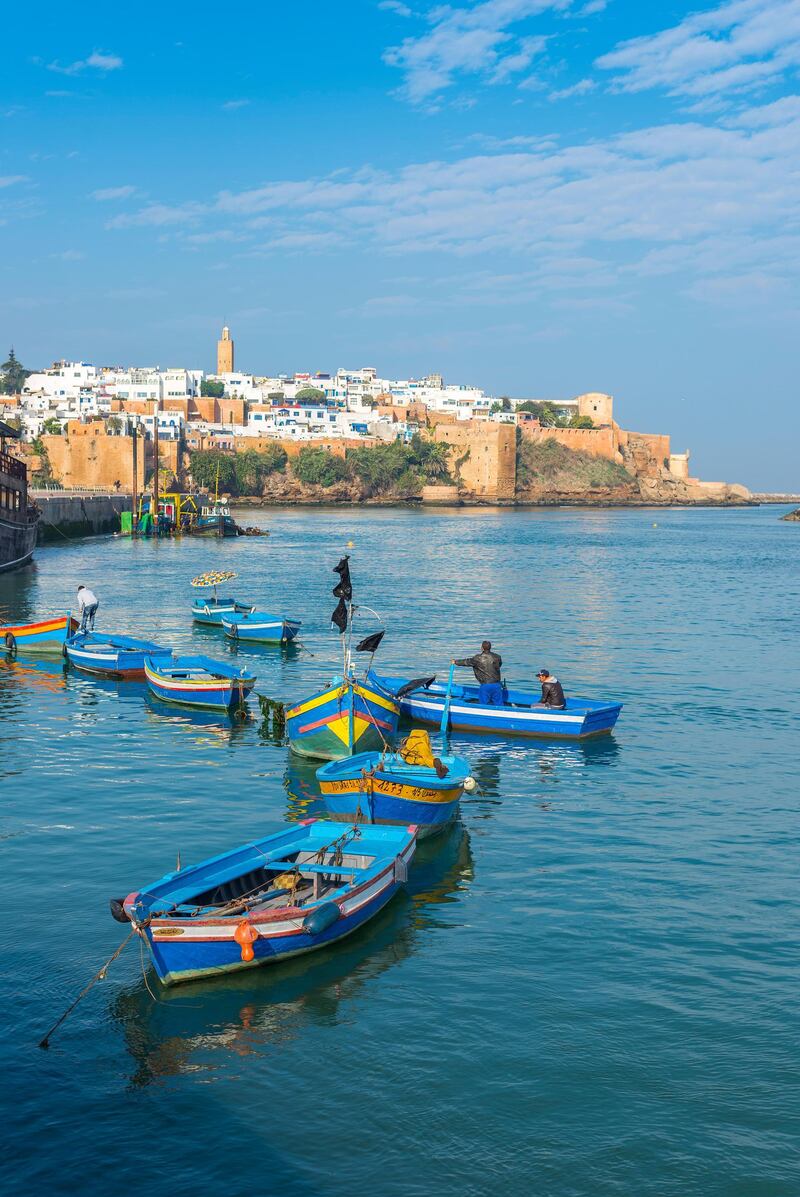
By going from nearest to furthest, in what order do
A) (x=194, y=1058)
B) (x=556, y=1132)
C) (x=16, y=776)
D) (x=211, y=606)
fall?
(x=556, y=1132)
(x=194, y=1058)
(x=16, y=776)
(x=211, y=606)

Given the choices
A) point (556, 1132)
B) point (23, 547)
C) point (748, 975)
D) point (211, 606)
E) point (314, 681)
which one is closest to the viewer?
point (556, 1132)

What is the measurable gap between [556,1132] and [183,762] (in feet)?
40.8

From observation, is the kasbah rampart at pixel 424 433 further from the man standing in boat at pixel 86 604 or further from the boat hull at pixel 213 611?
the man standing in boat at pixel 86 604

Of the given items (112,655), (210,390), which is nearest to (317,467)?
(210,390)

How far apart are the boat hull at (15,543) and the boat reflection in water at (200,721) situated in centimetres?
3156

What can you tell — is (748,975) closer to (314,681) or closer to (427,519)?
(314,681)

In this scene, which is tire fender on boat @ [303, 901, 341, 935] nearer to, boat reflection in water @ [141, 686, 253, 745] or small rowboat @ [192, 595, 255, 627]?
boat reflection in water @ [141, 686, 253, 745]

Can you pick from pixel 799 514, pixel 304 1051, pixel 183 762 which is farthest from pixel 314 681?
pixel 799 514

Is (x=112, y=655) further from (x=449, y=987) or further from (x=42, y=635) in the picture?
(x=449, y=987)

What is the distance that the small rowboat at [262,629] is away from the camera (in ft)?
114

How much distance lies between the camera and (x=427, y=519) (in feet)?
423

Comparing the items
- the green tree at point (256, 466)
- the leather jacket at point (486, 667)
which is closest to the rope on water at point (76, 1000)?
the leather jacket at point (486, 667)

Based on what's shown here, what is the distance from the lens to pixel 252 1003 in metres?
11.6

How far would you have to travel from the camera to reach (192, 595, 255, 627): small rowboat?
1529 inches
